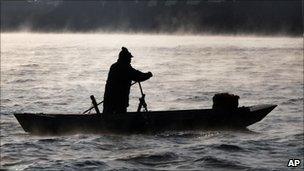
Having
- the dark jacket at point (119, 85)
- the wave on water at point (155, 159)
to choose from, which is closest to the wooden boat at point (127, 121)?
the dark jacket at point (119, 85)

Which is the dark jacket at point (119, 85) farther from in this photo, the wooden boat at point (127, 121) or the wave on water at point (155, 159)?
the wave on water at point (155, 159)

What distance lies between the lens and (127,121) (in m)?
16.9

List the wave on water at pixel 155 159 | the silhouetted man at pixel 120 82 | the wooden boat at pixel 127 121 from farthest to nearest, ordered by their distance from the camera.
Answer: the silhouetted man at pixel 120 82
the wooden boat at pixel 127 121
the wave on water at pixel 155 159

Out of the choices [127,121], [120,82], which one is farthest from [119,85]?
[127,121]

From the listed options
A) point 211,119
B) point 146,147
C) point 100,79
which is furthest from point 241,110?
point 100,79

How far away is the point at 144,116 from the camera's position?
1691cm

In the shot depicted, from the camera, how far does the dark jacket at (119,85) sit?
1722 centimetres

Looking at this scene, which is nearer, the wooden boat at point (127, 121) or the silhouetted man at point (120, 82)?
the wooden boat at point (127, 121)

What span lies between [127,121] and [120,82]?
1.22 m

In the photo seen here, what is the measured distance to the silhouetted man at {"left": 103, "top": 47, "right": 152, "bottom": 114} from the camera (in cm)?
1722

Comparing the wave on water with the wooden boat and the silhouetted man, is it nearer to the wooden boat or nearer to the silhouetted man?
the wooden boat

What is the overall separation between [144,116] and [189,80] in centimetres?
2253

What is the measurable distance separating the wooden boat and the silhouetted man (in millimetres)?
698

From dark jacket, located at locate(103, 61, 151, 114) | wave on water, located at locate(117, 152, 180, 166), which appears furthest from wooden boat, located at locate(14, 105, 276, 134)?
wave on water, located at locate(117, 152, 180, 166)
